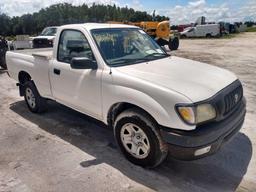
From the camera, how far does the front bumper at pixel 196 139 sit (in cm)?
310

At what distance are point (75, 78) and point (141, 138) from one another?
57.8 inches

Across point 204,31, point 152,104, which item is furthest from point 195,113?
point 204,31

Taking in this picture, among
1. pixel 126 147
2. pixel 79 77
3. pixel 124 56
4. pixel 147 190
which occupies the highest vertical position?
pixel 124 56

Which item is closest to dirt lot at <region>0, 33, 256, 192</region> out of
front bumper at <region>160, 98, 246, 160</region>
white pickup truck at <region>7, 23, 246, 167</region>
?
Answer: white pickup truck at <region>7, 23, 246, 167</region>

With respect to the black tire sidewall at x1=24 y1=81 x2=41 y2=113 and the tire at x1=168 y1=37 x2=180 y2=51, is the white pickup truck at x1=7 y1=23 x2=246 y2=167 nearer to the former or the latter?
the black tire sidewall at x1=24 y1=81 x2=41 y2=113

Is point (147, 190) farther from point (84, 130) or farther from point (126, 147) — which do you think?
point (84, 130)

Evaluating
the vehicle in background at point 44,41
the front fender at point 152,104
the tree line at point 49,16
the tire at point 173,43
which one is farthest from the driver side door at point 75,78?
the tree line at point 49,16

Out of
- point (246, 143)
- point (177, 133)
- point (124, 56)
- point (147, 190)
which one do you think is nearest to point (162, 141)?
point (177, 133)

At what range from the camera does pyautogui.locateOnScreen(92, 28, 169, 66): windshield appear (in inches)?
161

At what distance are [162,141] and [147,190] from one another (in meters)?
0.60

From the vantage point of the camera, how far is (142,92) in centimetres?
338

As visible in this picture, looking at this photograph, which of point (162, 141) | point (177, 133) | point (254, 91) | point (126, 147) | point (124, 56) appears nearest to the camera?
point (177, 133)

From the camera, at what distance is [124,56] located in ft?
13.8

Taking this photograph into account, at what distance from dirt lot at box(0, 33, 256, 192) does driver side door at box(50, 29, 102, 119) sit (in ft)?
1.95
